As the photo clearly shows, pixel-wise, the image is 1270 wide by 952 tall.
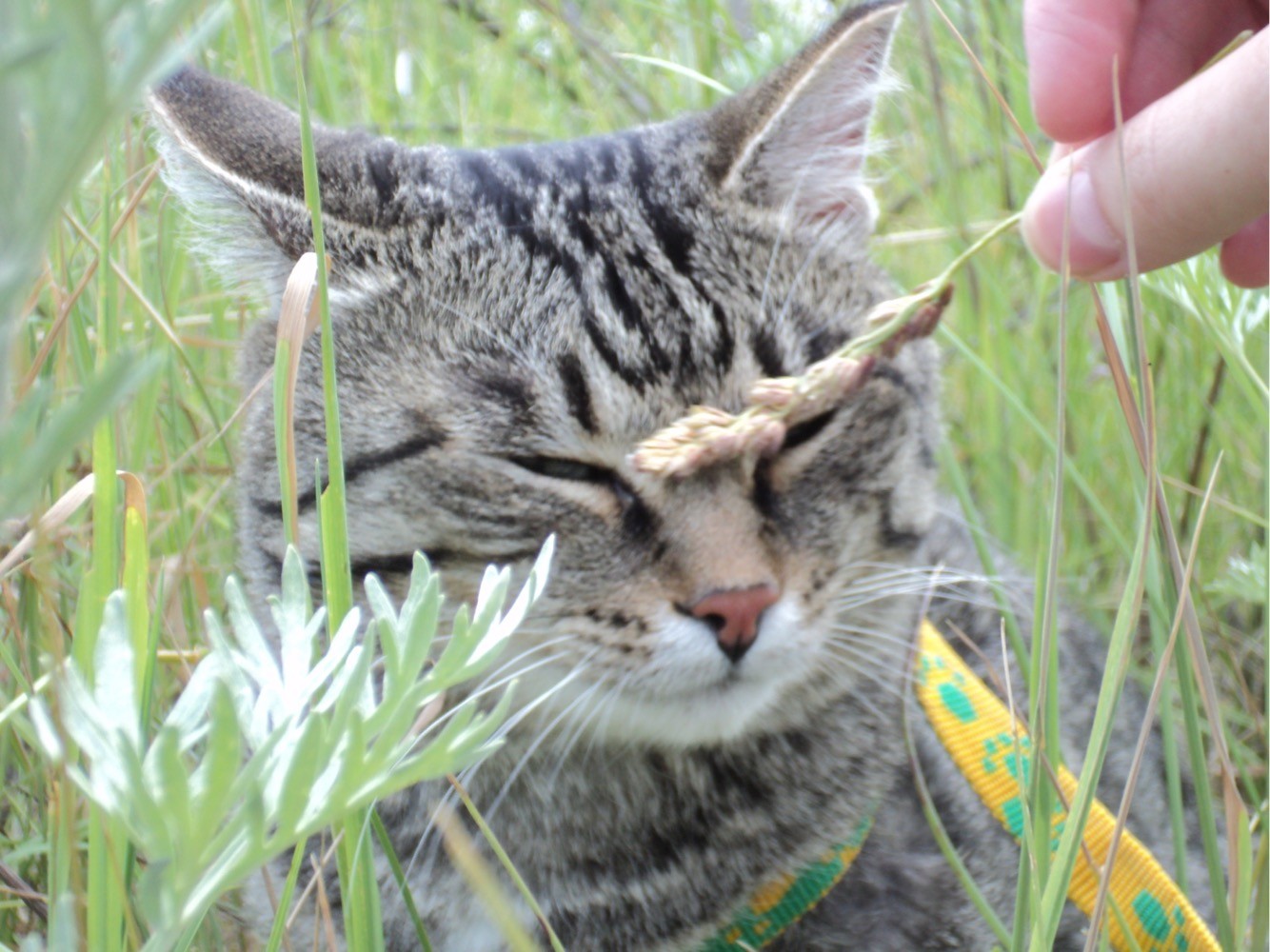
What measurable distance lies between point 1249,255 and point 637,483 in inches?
26.6

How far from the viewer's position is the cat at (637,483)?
45.3 inches

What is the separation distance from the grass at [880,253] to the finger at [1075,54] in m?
0.21

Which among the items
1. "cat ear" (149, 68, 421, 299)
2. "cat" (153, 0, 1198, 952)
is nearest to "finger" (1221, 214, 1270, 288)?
"cat" (153, 0, 1198, 952)

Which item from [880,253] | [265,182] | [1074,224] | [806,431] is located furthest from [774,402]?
[880,253]

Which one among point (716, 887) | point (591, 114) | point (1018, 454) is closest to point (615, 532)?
point (716, 887)

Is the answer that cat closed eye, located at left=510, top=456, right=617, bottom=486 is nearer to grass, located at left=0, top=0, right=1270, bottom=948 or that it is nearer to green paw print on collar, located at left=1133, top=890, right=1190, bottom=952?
grass, located at left=0, top=0, right=1270, bottom=948

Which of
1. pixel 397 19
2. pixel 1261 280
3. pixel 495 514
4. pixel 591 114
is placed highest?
pixel 397 19

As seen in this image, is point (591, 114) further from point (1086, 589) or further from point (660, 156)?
point (1086, 589)

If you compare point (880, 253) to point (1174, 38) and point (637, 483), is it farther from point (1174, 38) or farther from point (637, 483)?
point (637, 483)

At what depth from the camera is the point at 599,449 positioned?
3.85 ft

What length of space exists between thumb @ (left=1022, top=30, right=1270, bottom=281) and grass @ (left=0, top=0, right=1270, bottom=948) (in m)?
0.08

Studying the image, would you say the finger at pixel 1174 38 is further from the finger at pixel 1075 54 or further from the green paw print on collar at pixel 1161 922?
the green paw print on collar at pixel 1161 922

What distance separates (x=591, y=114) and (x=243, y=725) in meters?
2.30

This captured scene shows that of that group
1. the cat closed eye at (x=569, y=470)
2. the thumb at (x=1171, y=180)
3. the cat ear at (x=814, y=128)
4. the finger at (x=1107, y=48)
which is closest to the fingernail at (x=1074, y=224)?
the thumb at (x=1171, y=180)
